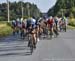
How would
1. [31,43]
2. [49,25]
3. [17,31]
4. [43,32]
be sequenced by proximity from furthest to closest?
1. [17,31]
2. [43,32]
3. [49,25]
4. [31,43]

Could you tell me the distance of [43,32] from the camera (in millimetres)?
31688

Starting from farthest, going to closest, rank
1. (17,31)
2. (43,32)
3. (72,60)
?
(17,31)
(43,32)
(72,60)

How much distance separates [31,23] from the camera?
60.8ft

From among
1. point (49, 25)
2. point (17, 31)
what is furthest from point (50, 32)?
point (17, 31)

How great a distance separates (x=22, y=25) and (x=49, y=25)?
253cm

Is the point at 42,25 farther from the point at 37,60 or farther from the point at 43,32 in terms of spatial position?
the point at 37,60

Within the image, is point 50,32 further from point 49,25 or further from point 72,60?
point 72,60

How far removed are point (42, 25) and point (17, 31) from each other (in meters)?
3.92

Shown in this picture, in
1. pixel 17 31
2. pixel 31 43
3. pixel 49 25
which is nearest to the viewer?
pixel 31 43

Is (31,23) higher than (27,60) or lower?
higher

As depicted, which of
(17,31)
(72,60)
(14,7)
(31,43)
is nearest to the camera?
(72,60)

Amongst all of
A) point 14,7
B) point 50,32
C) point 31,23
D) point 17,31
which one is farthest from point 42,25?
point 14,7

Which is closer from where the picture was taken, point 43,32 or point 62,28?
point 43,32

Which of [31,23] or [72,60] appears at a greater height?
[31,23]
